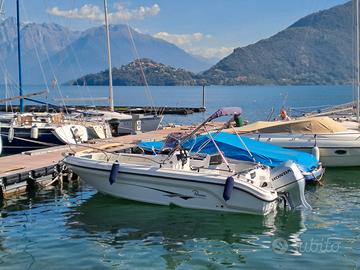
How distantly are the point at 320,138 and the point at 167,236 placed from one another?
11.3 metres

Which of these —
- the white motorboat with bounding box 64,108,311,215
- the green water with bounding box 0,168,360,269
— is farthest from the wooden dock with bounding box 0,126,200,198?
the white motorboat with bounding box 64,108,311,215

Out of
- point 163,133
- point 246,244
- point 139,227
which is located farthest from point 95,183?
point 163,133

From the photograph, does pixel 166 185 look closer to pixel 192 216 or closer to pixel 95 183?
pixel 192 216

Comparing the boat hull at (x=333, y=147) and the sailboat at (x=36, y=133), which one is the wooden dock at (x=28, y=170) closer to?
the sailboat at (x=36, y=133)

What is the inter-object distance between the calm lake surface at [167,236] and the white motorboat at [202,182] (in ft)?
1.03

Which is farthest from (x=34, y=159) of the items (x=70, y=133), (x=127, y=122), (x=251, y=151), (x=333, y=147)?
(x=127, y=122)

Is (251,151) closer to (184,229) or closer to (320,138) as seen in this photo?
(184,229)

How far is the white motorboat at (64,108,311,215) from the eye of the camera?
48.9 feet

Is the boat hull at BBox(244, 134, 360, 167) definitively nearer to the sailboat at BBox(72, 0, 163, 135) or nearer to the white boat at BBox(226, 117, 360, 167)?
the white boat at BBox(226, 117, 360, 167)

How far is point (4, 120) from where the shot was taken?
31.0m

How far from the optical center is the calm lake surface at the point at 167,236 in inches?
467

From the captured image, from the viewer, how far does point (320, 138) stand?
2292 cm

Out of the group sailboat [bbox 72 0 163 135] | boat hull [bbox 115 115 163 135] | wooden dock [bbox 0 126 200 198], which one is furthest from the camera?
boat hull [bbox 115 115 163 135]

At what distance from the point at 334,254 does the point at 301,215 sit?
3257mm
